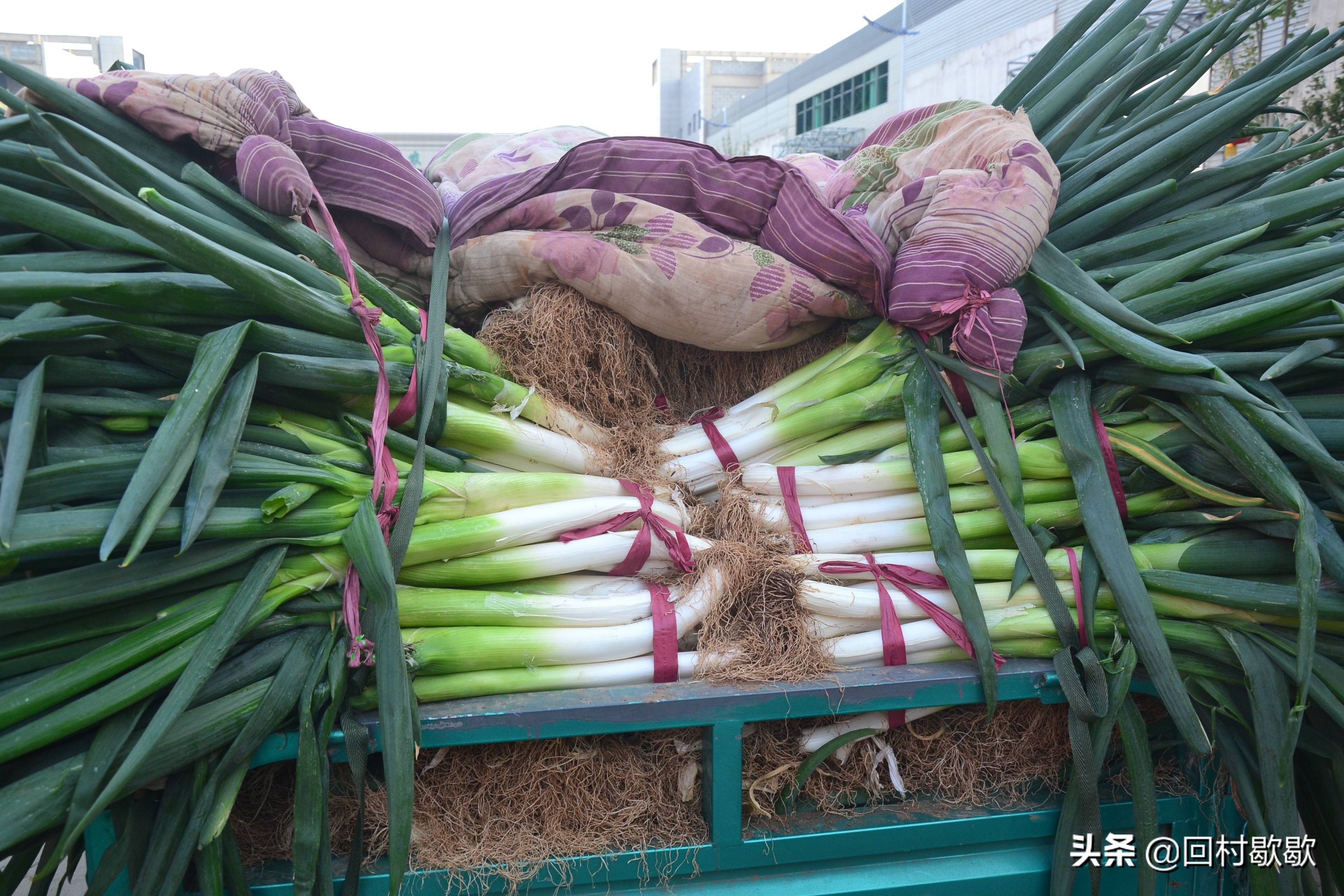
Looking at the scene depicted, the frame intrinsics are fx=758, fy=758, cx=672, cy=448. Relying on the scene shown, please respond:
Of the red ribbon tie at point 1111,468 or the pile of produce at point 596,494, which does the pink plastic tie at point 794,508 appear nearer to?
the pile of produce at point 596,494

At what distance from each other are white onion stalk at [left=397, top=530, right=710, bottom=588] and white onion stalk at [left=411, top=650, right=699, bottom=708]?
0.18 m

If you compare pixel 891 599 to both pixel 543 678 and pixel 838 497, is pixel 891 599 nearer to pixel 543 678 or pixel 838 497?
pixel 838 497

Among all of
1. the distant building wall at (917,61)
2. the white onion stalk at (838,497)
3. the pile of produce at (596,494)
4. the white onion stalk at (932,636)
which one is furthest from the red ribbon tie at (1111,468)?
the distant building wall at (917,61)

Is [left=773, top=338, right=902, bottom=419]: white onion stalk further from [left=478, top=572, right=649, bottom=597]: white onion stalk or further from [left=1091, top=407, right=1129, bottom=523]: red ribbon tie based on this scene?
[left=478, top=572, right=649, bottom=597]: white onion stalk

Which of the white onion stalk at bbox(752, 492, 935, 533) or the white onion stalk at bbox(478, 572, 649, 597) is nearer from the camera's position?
the white onion stalk at bbox(478, 572, 649, 597)

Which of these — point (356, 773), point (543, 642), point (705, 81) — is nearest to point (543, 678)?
point (543, 642)

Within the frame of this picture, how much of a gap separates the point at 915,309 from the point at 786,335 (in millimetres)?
335

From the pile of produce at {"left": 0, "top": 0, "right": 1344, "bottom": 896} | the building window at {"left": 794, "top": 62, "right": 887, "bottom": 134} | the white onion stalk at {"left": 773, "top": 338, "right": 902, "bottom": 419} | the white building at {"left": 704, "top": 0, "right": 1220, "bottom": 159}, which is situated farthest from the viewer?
the building window at {"left": 794, "top": 62, "right": 887, "bottom": 134}

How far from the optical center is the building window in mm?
20109

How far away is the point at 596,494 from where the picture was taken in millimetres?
1709

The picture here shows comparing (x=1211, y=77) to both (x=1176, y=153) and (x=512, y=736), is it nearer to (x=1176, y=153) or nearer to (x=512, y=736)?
(x=1176, y=153)

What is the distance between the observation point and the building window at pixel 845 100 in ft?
66.0

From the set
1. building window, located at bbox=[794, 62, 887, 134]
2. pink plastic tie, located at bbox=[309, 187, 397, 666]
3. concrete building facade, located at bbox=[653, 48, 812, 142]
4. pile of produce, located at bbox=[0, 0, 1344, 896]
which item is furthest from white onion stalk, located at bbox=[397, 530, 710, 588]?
concrete building facade, located at bbox=[653, 48, 812, 142]

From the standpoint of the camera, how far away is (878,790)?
62.7 inches
